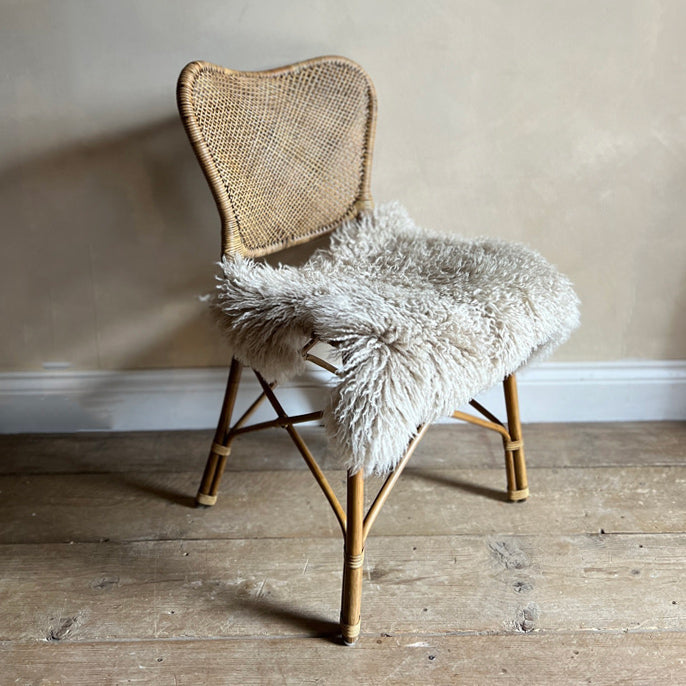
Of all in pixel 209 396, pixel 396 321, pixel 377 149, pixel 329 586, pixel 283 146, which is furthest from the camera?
pixel 209 396

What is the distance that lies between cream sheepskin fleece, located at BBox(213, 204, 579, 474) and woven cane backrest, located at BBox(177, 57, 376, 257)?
86 mm

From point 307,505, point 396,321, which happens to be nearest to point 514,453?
point 307,505

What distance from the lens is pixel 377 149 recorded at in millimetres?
1355

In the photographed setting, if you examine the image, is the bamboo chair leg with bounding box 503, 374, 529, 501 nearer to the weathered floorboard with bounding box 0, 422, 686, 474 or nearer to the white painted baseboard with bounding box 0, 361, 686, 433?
the weathered floorboard with bounding box 0, 422, 686, 474

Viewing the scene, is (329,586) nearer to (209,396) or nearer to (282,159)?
(209,396)

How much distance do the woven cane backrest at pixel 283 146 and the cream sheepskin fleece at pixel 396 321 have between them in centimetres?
9

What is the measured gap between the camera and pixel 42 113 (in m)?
1.30

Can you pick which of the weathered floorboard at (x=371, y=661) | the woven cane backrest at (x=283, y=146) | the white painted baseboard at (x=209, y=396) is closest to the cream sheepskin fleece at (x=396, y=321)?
the woven cane backrest at (x=283, y=146)

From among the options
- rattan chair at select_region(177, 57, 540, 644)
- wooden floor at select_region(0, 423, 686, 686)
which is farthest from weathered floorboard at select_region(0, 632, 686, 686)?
rattan chair at select_region(177, 57, 540, 644)

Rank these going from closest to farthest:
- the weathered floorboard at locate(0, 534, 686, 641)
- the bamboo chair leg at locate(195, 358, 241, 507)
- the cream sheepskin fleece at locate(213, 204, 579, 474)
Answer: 1. the cream sheepskin fleece at locate(213, 204, 579, 474)
2. the weathered floorboard at locate(0, 534, 686, 641)
3. the bamboo chair leg at locate(195, 358, 241, 507)

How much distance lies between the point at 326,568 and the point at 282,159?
0.70 metres

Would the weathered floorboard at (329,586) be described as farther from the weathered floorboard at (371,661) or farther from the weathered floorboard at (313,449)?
the weathered floorboard at (313,449)

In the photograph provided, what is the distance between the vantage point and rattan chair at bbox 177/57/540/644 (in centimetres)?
109

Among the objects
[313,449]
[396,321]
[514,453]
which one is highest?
[396,321]
